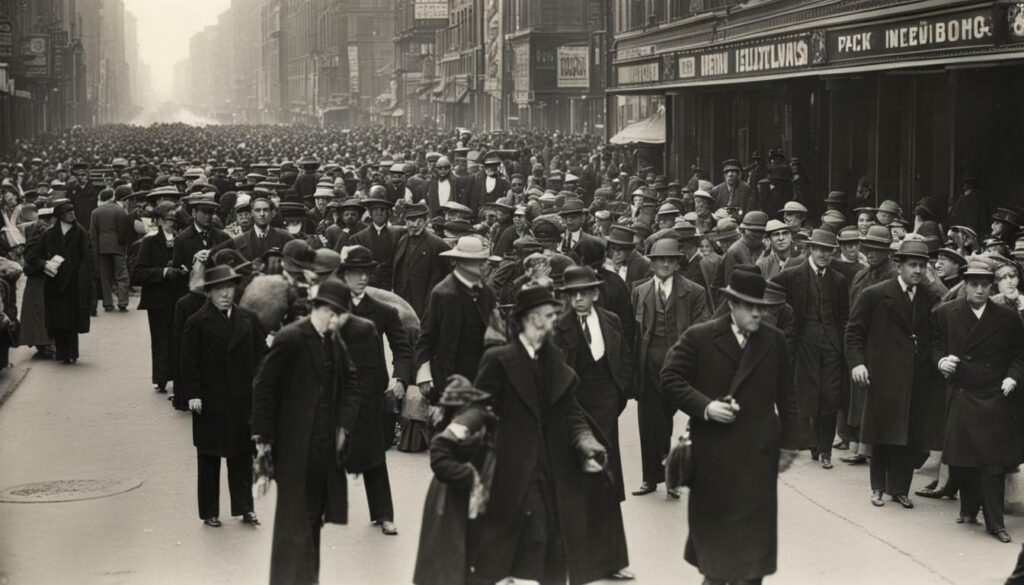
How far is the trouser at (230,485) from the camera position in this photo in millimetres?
10164

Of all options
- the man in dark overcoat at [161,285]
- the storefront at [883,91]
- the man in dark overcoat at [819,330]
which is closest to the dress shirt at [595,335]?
the man in dark overcoat at [819,330]

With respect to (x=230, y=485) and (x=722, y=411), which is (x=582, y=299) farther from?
(x=230, y=485)

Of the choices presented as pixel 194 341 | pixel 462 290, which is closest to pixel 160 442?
pixel 194 341

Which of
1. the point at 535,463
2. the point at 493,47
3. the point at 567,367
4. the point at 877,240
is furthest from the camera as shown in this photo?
the point at 493,47

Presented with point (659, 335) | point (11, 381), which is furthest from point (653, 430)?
point (11, 381)

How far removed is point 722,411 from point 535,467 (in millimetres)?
936

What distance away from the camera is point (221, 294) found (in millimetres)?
10070

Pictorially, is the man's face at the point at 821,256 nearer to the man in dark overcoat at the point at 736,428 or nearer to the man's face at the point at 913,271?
the man's face at the point at 913,271

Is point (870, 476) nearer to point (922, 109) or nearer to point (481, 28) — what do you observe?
point (922, 109)

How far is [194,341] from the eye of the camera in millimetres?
10109

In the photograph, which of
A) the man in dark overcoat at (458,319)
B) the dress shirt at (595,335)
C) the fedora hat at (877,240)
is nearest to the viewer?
the dress shirt at (595,335)

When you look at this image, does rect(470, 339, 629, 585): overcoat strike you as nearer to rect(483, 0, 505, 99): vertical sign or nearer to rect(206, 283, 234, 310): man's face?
rect(206, 283, 234, 310): man's face

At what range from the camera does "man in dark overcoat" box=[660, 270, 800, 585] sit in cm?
750

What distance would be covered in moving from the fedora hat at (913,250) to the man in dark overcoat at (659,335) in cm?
142
